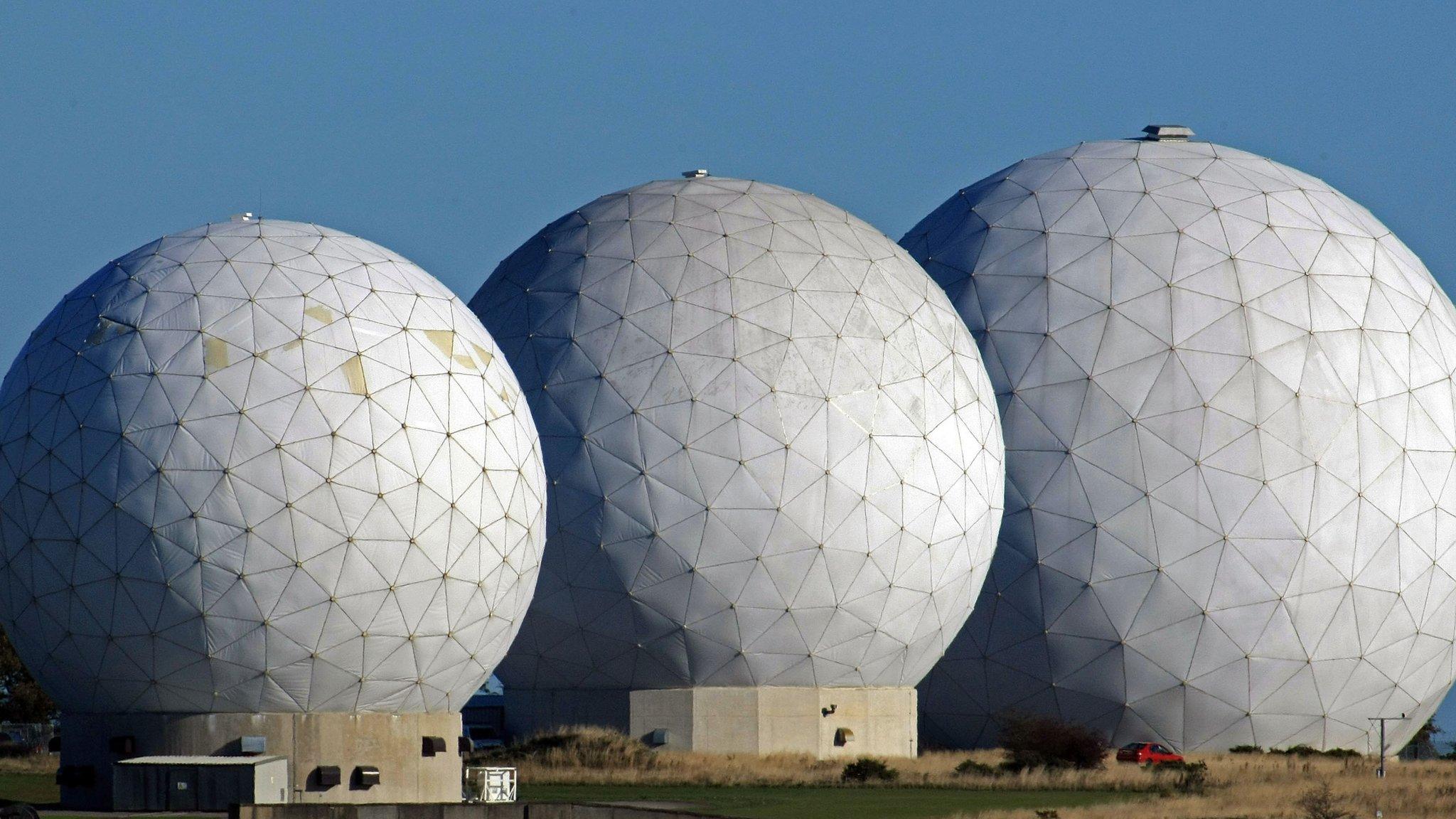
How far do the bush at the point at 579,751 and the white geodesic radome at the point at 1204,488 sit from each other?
1147 cm

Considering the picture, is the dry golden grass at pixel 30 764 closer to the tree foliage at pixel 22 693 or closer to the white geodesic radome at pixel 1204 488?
the tree foliage at pixel 22 693

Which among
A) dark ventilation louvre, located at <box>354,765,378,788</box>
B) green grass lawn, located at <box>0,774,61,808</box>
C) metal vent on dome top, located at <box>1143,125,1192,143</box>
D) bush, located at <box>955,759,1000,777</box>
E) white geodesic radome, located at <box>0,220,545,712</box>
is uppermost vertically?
metal vent on dome top, located at <box>1143,125,1192,143</box>

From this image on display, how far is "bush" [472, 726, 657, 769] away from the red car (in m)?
11.8

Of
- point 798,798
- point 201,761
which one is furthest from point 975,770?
point 201,761

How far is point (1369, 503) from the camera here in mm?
50969

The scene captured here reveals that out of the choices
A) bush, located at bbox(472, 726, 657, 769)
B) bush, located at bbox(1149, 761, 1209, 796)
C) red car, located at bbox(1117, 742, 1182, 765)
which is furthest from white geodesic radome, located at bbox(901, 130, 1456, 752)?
bush, located at bbox(472, 726, 657, 769)

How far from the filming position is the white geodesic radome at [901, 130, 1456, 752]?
5022 centimetres

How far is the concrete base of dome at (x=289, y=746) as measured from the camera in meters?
35.3

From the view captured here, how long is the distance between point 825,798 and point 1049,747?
1039 centimetres

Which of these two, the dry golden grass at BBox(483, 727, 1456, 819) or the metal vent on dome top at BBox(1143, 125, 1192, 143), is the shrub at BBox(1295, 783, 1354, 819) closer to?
the dry golden grass at BBox(483, 727, 1456, 819)

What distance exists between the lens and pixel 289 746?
3541 cm

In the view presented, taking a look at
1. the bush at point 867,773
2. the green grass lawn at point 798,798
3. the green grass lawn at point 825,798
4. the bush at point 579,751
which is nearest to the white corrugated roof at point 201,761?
the green grass lawn at point 798,798

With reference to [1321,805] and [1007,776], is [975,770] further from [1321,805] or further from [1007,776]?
[1321,805]

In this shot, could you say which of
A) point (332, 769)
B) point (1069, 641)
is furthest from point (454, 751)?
point (1069, 641)
